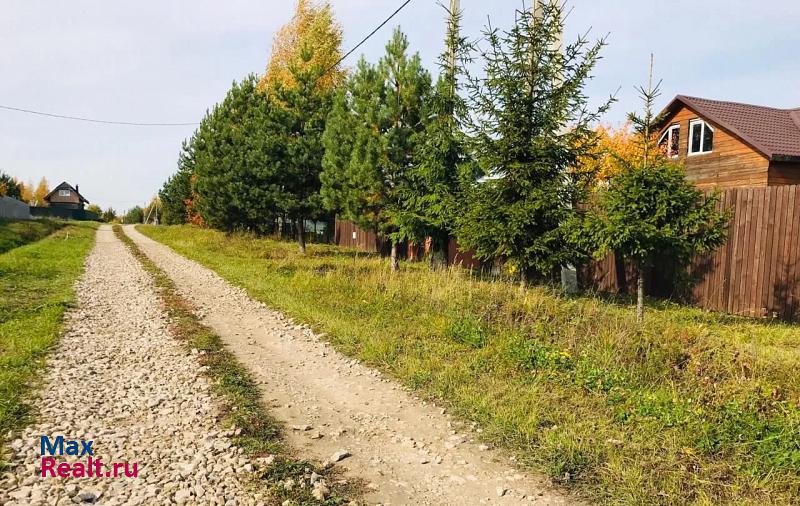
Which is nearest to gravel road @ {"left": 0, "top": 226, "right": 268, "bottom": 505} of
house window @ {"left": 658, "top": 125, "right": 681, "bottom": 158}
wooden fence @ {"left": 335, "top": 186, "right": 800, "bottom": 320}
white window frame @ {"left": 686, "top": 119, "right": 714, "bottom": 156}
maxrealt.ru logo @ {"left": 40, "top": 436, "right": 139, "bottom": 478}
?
maxrealt.ru logo @ {"left": 40, "top": 436, "right": 139, "bottom": 478}

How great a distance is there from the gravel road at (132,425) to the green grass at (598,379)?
6.76ft

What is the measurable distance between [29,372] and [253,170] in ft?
44.1

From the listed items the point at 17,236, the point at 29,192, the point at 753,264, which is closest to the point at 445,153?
the point at 753,264

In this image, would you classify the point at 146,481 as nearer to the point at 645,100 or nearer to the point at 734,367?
the point at 734,367

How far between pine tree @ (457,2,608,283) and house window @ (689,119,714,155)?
14.5m

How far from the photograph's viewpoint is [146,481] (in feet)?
10.8

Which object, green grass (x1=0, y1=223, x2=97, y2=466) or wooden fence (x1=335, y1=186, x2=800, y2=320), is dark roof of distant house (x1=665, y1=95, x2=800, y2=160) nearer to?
wooden fence (x1=335, y1=186, x2=800, y2=320)

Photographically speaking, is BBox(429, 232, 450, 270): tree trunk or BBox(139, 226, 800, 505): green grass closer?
BBox(139, 226, 800, 505): green grass

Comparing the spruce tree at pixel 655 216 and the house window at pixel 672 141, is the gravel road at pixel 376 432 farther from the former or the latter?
the house window at pixel 672 141

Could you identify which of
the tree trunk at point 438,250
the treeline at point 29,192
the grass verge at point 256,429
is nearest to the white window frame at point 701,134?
the tree trunk at point 438,250

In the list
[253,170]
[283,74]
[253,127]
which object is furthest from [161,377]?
[283,74]

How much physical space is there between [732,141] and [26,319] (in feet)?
73.0

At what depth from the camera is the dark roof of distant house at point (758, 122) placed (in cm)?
1795

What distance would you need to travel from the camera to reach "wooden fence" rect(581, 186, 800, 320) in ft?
29.8
